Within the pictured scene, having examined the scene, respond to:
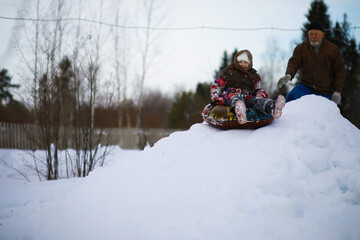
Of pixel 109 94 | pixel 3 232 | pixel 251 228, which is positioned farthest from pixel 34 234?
pixel 109 94

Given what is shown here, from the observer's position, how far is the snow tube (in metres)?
2.72

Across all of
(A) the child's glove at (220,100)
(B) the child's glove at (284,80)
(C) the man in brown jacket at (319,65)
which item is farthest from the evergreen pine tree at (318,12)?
(A) the child's glove at (220,100)

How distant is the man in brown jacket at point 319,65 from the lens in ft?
11.1

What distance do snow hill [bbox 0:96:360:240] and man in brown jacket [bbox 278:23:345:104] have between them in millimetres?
729

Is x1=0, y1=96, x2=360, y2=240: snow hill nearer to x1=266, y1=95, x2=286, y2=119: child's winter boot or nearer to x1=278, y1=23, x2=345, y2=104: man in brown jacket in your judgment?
x1=266, y1=95, x2=286, y2=119: child's winter boot

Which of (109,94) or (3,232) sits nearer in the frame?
(3,232)

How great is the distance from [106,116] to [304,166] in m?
4.16

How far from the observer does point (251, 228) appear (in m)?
1.70

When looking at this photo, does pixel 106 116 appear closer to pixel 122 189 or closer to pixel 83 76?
pixel 83 76

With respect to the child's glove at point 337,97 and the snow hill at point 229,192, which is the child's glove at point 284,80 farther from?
the child's glove at point 337,97

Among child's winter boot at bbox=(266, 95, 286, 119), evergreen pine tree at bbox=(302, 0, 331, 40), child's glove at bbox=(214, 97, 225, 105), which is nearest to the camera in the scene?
child's winter boot at bbox=(266, 95, 286, 119)

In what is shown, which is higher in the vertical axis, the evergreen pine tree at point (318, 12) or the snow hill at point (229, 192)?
the evergreen pine tree at point (318, 12)

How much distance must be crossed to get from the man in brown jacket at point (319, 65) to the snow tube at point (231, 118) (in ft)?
2.80

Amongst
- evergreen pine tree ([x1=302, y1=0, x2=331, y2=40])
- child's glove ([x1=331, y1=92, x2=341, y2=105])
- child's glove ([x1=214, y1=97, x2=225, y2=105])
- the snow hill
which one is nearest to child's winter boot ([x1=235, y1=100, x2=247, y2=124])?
the snow hill
